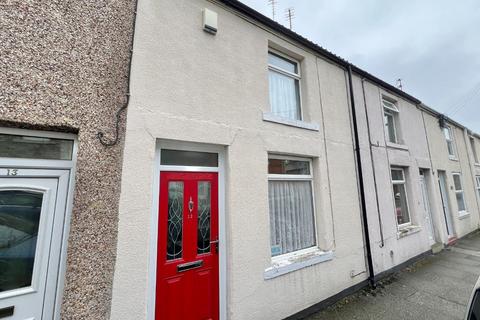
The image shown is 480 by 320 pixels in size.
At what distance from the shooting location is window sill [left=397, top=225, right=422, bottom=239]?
20.3 ft

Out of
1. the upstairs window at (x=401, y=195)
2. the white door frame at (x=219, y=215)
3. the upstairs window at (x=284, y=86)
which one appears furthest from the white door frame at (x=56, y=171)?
the upstairs window at (x=401, y=195)

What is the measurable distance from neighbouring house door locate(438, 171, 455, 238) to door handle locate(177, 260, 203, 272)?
10.7 m

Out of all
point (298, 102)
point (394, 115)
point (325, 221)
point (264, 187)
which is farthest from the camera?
point (394, 115)

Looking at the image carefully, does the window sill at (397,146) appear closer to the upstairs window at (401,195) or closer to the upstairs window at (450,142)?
the upstairs window at (401,195)

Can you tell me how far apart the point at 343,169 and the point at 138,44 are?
186 inches

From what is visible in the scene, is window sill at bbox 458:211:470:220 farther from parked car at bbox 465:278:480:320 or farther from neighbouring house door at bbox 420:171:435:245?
parked car at bbox 465:278:480:320

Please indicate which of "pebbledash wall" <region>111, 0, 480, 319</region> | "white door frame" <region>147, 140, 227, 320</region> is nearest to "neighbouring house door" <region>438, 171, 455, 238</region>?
"pebbledash wall" <region>111, 0, 480, 319</region>

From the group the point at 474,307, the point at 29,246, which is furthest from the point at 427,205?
the point at 29,246

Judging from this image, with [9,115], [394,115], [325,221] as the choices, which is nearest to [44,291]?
[9,115]

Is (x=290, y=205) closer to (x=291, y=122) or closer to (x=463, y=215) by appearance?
(x=291, y=122)

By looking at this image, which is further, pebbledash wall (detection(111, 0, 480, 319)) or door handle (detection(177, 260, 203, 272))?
door handle (detection(177, 260, 203, 272))

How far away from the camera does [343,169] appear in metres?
5.16

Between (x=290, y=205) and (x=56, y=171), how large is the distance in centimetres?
369

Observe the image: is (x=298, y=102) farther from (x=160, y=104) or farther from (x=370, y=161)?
(x=160, y=104)
